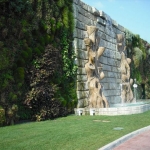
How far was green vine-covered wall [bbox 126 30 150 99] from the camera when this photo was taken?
21.8 meters

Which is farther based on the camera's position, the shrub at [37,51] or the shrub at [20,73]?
the shrub at [37,51]

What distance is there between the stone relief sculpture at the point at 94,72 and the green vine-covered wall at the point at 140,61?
27.2 feet

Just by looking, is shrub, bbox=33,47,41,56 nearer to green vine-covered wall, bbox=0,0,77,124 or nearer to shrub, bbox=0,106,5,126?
green vine-covered wall, bbox=0,0,77,124

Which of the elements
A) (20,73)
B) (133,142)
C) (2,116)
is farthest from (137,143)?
(20,73)

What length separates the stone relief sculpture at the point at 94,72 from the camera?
1273 cm

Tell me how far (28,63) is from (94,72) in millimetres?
4430

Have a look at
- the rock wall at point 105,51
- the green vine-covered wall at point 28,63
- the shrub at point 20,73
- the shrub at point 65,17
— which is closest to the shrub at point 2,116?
the green vine-covered wall at point 28,63

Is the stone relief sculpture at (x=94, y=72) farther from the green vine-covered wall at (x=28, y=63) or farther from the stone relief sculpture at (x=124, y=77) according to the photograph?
the stone relief sculpture at (x=124, y=77)

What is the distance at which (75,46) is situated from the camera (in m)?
12.7

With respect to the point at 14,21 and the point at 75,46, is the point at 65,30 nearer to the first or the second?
the point at 75,46

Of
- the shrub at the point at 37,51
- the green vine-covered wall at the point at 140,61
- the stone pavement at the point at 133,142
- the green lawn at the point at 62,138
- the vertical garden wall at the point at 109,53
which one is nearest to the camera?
the green lawn at the point at 62,138

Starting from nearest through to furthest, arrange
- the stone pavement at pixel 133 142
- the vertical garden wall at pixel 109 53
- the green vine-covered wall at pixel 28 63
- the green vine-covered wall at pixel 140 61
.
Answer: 1. the stone pavement at pixel 133 142
2. the green vine-covered wall at pixel 28 63
3. the vertical garden wall at pixel 109 53
4. the green vine-covered wall at pixel 140 61

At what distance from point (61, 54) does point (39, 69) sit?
7.54 feet

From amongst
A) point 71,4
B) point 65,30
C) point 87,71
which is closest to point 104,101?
point 87,71
